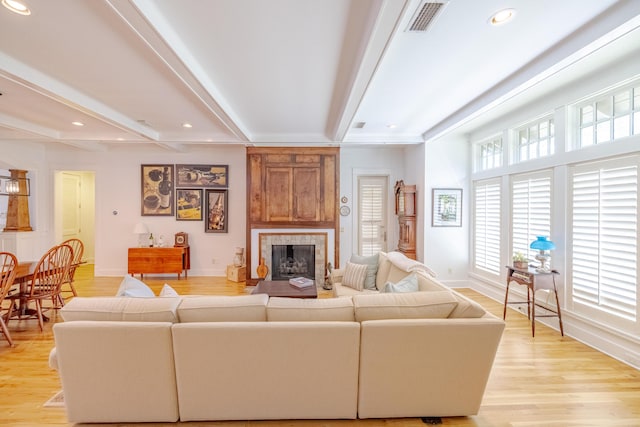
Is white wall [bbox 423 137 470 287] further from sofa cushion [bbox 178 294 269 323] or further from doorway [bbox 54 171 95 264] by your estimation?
doorway [bbox 54 171 95 264]

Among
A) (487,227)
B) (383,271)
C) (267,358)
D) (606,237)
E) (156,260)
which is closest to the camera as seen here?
(267,358)

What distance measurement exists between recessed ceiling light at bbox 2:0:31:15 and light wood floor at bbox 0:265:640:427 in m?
2.72

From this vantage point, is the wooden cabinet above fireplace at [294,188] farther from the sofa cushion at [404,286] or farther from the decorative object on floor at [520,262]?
the sofa cushion at [404,286]

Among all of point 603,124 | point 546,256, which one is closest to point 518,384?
point 546,256

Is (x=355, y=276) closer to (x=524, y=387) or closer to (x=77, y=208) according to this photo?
(x=524, y=387)

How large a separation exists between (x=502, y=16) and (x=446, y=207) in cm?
358

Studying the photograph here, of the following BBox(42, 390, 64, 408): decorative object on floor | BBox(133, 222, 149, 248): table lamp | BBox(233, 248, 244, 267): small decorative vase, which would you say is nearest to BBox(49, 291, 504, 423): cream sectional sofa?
BBox(42, 390, 64, 408): decorative object on floor

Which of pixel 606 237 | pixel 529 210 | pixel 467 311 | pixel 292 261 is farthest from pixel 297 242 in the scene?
pixel 606 237

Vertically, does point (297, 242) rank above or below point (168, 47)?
below

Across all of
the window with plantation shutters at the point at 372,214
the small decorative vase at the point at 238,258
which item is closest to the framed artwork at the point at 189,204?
the small decorative vase at the point at 238,258

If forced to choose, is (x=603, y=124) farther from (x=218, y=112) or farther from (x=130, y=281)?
(x=130, y=281)

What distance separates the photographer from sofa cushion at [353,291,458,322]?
190 cm

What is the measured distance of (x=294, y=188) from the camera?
5.54m

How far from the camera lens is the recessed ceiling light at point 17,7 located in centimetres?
191
